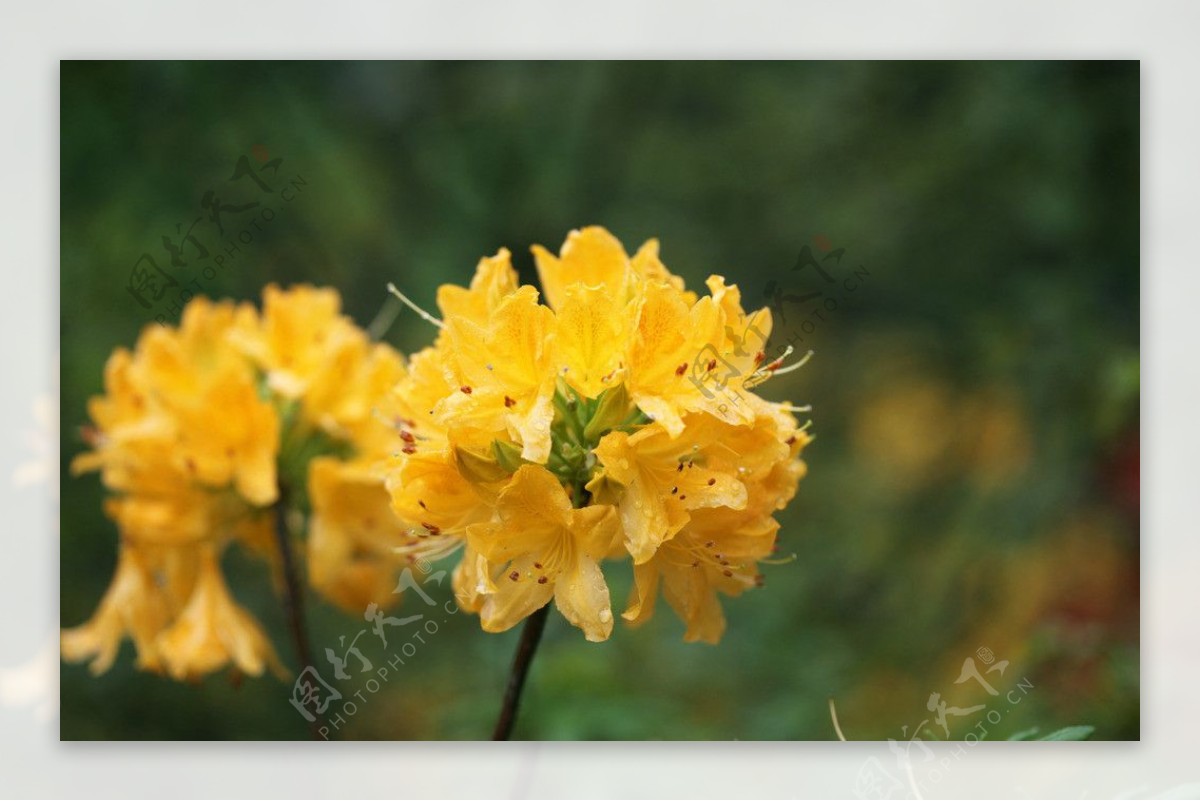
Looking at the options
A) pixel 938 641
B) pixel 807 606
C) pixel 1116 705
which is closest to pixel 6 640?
pixel 807 606

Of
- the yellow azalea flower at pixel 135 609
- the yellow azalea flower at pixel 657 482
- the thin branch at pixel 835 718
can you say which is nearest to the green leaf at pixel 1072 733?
the thin branch at pixel 835 718

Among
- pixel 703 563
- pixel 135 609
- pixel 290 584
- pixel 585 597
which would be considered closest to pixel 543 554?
pixel 585 597

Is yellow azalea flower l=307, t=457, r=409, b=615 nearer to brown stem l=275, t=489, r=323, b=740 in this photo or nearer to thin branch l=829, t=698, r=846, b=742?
brown stem l=275, t=489, r=323, b=740

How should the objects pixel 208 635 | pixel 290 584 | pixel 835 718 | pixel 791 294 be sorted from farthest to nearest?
pixel 791 294, pixel 835 718, pixel 208 635, pixel 290 584

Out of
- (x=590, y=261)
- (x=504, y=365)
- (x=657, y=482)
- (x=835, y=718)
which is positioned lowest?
(x=835, y=718)

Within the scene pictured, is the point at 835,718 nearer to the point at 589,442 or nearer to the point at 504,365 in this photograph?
the point at 589,442

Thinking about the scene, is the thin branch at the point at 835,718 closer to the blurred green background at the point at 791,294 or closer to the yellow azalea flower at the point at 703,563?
the blurred green background at the point at 791,294
